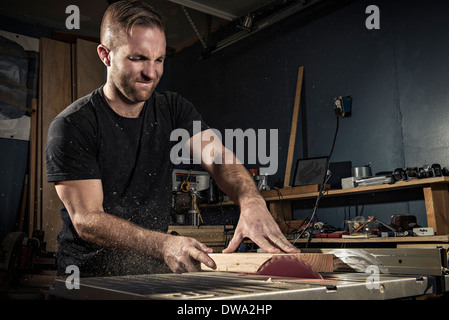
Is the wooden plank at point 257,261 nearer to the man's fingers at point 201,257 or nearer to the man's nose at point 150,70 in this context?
the man's fingers at point 201,257

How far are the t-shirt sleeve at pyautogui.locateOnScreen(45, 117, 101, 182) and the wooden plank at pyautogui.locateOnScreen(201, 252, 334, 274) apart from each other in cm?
52

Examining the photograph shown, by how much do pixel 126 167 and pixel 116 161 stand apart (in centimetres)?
4

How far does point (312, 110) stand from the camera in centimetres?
364

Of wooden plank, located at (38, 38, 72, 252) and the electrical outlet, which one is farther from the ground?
wooden plank, located at (38, 38, 72, 252)

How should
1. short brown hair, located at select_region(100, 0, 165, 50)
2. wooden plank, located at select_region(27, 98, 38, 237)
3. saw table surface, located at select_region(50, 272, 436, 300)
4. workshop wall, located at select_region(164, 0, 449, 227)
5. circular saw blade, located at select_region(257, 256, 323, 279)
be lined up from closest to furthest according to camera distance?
saw table surface, located at select_region(50, 272, 436, 300)
circular saw blade, located at select_region(257, 256, 323, 279)
short brown hair, located at select_region(100, 0, 165, 50)
workshop wall, located at select_region(164, 0, 449, 227)
wooden plank, located at select_region(27, 98, 38, 237)

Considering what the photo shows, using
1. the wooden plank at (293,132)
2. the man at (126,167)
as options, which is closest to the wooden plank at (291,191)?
Result: the wooden plank at (293,132)

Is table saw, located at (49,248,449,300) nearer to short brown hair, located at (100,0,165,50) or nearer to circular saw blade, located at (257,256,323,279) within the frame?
circular saw blade, located at (257,256,323,279)

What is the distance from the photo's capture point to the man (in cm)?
118

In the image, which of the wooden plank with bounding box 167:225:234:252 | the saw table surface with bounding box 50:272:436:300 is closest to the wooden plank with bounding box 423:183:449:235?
the wooden plank with bounding box 167:225:234:252

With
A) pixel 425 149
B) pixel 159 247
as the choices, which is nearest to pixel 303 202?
pixel 425 149

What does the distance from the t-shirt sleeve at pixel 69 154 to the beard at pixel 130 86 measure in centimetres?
23

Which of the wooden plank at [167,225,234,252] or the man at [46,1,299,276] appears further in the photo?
the wooden plank at [167,225,234,252]

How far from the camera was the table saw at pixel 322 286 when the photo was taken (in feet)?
1.97

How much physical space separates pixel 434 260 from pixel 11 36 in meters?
4.49
